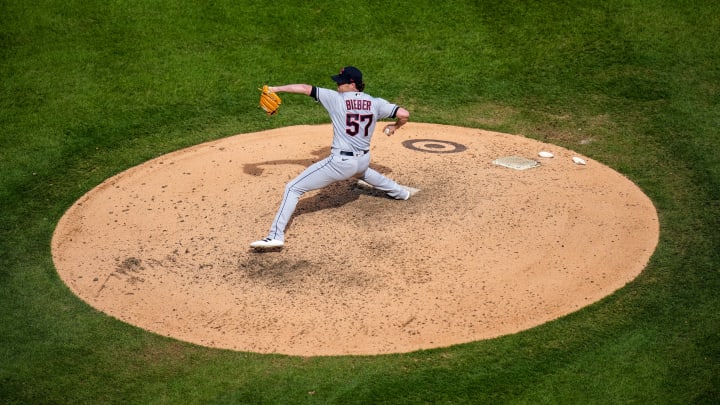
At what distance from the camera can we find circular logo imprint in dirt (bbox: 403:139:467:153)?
12.7 m

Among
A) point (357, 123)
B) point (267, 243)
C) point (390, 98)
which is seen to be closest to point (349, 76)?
point (357, 123)

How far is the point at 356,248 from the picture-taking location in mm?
10102

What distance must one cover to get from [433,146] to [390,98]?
6.00 feet

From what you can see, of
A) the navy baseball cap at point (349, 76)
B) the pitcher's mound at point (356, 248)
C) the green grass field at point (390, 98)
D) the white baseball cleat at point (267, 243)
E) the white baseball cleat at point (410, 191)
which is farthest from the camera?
the white baseball cleat at point (410, 191)

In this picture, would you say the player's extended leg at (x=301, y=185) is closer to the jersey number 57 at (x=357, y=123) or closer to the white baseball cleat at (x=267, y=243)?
the white baseball cleat at (x=267, y=243)

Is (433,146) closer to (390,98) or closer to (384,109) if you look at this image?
(390,98)

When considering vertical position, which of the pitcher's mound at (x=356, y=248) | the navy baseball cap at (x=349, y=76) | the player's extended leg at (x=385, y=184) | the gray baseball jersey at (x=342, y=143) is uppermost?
the navy baseball cap at (x=349, y=76)

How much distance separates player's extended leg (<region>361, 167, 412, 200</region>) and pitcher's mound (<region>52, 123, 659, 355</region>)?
15cm

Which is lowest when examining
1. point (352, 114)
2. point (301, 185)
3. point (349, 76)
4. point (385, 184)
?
point (385, 184)

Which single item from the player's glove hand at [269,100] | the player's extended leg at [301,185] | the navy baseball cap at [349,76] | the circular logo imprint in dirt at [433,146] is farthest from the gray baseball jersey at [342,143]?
the circular logo imprint in dirt at [433,146]

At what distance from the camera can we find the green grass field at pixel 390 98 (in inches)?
312

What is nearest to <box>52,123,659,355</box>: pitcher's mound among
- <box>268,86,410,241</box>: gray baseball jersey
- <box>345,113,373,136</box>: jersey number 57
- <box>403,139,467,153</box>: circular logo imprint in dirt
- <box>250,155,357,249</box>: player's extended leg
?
<box>403,139,467,153</box>: circular logo imprint in dirt

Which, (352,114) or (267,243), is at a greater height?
(352,114)

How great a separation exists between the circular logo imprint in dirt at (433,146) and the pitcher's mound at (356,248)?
0.07m
